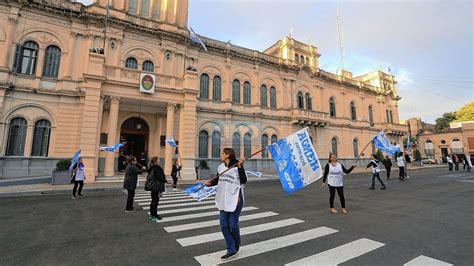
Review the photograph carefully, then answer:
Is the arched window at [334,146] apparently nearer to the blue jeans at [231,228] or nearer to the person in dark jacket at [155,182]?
the person in dark jacket at [155,182]

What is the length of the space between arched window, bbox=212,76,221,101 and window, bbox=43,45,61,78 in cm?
1328

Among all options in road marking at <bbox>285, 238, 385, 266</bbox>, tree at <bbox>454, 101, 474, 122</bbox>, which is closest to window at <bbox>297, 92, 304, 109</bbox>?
road marking at <bbox>285, 238, 385, 266</bbox>

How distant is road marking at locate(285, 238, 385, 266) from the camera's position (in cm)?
369

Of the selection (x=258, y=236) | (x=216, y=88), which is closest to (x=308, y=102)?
(x=216, y=88)

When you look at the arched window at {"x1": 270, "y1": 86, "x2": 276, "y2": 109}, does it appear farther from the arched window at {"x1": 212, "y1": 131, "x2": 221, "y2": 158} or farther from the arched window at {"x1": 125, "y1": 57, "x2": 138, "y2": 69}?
the arched window at {"x1": 125, "y1": 57, "x2": 138, "y2": 69}

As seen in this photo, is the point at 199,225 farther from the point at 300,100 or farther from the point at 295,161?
the point at 300,100

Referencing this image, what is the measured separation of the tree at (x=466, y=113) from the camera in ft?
178

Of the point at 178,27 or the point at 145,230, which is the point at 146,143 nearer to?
the point at 178,27

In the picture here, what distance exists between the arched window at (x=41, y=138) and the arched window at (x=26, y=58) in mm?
3971

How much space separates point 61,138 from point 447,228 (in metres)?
21.6

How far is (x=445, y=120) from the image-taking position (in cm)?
6081

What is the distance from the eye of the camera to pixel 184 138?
18.3m

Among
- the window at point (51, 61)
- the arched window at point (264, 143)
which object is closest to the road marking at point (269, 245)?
the window at point (51, 61)

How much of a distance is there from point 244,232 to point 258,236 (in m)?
0.41
